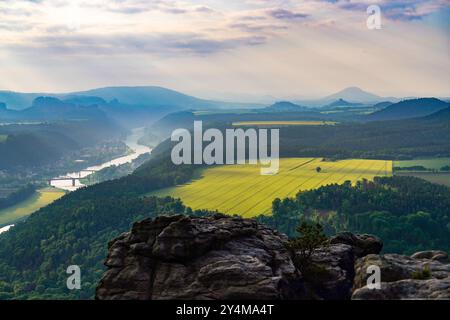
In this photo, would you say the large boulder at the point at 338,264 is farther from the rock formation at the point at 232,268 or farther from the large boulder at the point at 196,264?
the large boulder at the point at 196,264

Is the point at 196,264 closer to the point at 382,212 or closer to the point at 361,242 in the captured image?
the point at 361,242

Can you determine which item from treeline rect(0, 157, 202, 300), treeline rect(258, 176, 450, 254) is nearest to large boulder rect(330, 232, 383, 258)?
treeline rect(0, 157, 202, 300)

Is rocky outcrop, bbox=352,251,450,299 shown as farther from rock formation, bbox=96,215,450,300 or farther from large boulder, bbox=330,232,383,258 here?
large boulder, bbox=330,232,383,258

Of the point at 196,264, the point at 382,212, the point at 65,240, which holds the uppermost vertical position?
the point at 196,264

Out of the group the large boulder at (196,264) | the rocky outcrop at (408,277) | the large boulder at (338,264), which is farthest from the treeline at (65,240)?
the rocky outcrop at (408,277)

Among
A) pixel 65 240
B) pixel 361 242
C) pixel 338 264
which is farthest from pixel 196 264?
pixel 65 240
